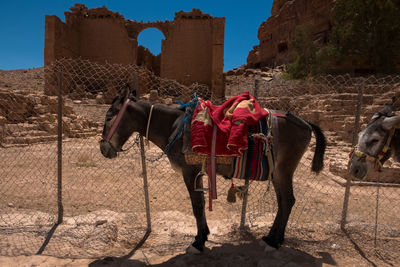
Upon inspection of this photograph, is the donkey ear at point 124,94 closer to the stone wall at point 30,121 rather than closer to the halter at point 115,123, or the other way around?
the halter at point 115,123

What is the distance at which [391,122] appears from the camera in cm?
213

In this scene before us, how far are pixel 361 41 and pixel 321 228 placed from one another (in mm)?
23170

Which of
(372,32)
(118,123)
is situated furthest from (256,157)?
(372,32)

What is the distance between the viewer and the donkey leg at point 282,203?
2.77 meters

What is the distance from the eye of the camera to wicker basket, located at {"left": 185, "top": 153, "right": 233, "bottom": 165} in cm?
257

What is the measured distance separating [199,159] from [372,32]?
80.6 ft

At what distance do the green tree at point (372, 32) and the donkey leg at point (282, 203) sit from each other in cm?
2270

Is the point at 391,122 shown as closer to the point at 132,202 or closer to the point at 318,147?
the point at 318,147

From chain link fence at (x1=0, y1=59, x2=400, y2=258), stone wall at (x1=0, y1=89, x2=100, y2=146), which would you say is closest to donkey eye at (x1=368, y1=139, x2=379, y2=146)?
chain link fence at (x1=0, y1=59, x2=400, y2=258)

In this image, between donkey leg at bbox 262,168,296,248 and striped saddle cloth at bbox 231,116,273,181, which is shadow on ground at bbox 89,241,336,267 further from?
striped saddle cloth at bbox 231,116,273,181

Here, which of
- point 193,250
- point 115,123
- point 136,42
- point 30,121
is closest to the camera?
point 115,123

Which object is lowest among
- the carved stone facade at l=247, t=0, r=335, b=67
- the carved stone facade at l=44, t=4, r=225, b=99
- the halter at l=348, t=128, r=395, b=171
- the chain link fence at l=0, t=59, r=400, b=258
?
the chain link fence at l=0, t=59, r=400, b=258

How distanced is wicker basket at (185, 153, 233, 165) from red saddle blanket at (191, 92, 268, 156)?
120 mm

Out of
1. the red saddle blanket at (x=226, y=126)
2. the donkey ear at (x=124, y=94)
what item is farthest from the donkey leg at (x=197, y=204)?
the donkey ear at (x=124, y=94)
